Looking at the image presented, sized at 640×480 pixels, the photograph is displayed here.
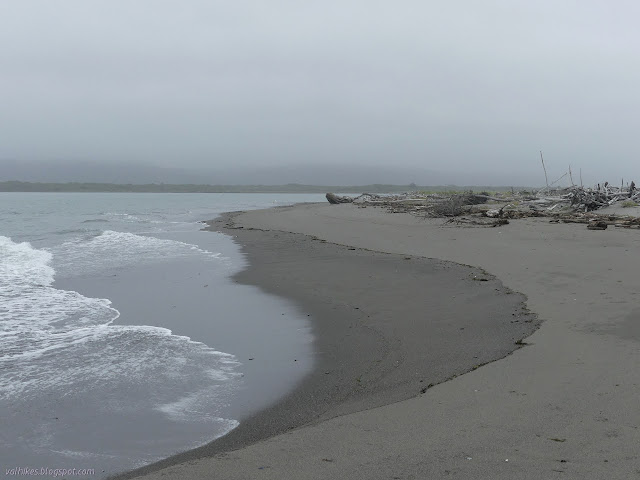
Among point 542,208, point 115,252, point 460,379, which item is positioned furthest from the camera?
point 542,208

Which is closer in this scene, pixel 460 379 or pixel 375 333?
pixel 460 379

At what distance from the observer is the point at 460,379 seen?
4855 mm

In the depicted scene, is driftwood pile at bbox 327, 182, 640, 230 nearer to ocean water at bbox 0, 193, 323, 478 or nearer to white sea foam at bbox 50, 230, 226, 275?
white sea foam at bbox 50, 230, 226, 275

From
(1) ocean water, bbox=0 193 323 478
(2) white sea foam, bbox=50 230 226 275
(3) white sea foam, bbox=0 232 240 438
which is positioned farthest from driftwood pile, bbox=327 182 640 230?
(3) white sea foam, bbox=0 232 240 438

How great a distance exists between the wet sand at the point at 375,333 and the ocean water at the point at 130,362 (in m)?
0.32

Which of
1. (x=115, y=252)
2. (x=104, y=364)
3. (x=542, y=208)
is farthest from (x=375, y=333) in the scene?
(x=542, y=208)

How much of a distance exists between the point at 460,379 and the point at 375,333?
7.27 ft

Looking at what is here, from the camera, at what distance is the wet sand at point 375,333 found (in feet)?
14.2

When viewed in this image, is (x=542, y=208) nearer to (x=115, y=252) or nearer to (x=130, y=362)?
(x=115, y=252)

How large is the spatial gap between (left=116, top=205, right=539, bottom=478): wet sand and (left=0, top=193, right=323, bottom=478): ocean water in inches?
12.6

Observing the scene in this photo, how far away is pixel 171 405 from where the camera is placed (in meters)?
4.86

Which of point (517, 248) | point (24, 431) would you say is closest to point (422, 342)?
point (24, 431)

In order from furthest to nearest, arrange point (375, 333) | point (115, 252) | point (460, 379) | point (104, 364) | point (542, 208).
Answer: point (542, 208) < point (115, 252) < point (375, 333) < point (104, 364) < point (460, 379)

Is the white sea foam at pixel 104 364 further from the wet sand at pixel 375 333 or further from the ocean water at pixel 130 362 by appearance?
the wet sand at pixel 375 333
